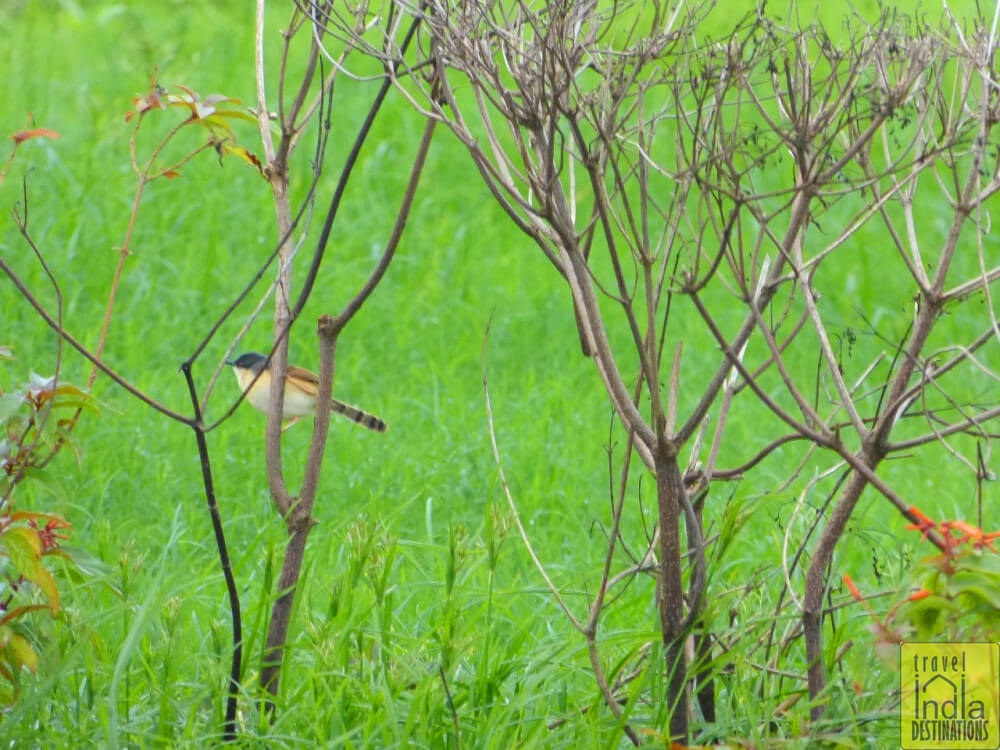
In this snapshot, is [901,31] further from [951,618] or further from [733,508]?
[951,618]

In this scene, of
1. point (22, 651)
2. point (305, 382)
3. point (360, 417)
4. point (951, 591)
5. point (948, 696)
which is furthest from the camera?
point (305, 382)

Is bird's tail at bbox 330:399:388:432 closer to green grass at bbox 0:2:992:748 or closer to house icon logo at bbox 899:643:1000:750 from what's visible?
green grass at bbox 0:2:992:748

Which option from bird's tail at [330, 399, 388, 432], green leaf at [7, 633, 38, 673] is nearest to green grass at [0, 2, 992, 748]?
green leaf at [7, 633, 38, 673]

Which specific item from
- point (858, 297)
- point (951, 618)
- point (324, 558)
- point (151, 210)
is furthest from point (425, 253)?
point (951, 618)

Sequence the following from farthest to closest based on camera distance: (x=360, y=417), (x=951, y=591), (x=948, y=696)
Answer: (x=360, y=417), (x=948, y=696), (x=951, y=591)

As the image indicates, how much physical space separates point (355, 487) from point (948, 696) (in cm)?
334

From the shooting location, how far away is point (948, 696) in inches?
93.2

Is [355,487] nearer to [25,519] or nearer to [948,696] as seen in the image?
[25,519]

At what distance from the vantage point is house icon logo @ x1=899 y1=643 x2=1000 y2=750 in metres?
2.31

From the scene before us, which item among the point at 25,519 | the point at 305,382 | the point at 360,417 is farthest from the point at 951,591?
the point at 305,382

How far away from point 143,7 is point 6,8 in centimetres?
106

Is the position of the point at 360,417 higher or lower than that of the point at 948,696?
higher

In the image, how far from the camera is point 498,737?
264 cm

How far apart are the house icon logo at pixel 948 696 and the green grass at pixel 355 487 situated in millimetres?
110
